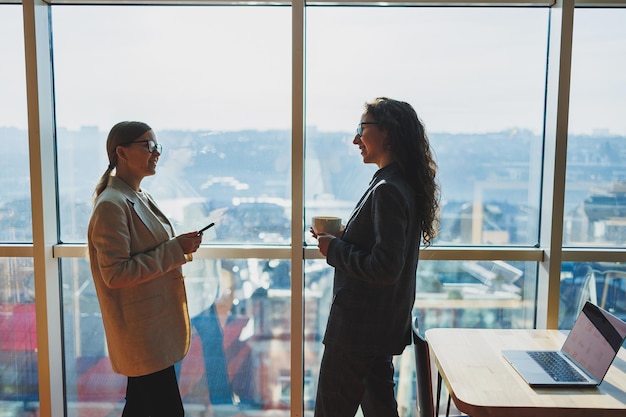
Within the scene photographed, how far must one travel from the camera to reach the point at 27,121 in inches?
95.0

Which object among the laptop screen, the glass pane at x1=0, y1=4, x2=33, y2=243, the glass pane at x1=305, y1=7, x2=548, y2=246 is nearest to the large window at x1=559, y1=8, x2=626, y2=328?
the glass pane at x1=305, y1=7, x2=548, y2=246

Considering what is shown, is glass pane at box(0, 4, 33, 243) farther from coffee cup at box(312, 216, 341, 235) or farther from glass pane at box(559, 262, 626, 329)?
glass pane at box(559, 262, 626, 329)

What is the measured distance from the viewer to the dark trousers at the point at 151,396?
1859 mm

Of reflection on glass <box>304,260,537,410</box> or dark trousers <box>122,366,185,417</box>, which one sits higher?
reflection on glass <box>304,260,537,410</box>

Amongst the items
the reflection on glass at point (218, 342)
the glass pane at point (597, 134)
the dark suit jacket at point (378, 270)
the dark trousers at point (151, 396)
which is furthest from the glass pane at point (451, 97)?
the dark trousers at point (151, 396)

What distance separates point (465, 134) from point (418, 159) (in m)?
0.87

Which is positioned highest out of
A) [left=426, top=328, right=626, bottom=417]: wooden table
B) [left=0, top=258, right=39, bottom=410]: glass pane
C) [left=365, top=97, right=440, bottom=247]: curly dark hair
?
[left=365, top=97, right=440, bottom=247]: curly dark hair

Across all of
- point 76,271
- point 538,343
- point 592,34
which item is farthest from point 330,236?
point 592,34

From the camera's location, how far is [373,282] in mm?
1628

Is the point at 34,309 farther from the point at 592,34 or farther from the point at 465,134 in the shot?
the point at 592,34

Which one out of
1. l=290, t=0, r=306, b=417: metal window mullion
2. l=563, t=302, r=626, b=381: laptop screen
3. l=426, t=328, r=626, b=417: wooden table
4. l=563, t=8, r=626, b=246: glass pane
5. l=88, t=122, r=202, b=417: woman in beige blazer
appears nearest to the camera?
l=426, t=328, r=626, b=417: wooden table

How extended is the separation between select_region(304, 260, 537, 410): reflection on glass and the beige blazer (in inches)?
32.6

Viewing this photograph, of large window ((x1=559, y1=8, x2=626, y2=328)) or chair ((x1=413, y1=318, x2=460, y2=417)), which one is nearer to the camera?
chair ((x1=413, y1=318, x2=460, y2=417))

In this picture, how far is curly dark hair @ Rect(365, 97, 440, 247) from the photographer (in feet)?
5.71
